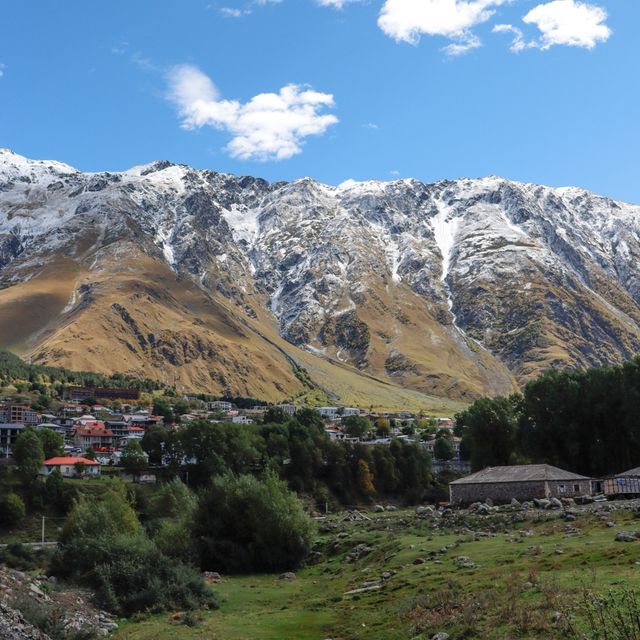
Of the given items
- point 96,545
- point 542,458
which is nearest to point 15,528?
point 96,545

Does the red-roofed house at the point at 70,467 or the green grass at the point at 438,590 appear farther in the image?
the red-roofed house at the point at 70,467

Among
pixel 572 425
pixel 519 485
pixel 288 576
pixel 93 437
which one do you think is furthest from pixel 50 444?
pixel 288 576

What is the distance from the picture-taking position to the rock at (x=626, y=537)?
111 ft

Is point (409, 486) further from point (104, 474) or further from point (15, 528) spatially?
point (15, 528)

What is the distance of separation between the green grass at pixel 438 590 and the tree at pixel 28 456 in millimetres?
53333

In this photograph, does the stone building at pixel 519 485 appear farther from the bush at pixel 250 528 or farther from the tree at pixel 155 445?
the tree at pixel 155 445

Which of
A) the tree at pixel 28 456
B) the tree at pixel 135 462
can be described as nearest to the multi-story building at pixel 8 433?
Result: the tree at pixel 28 456

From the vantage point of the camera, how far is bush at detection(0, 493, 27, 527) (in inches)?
3351

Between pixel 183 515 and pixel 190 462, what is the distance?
54425 mm

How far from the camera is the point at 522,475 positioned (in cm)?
6850

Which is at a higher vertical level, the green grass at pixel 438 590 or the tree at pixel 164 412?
the tree at pixel 164 412

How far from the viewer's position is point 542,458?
91.8 metres

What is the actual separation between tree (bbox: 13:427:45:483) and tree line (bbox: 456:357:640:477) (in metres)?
54.6

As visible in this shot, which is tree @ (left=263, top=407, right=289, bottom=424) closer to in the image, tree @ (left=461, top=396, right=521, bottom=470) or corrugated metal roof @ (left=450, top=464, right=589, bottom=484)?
tree @ (left=461, top=396, right=521, bottom=470)
